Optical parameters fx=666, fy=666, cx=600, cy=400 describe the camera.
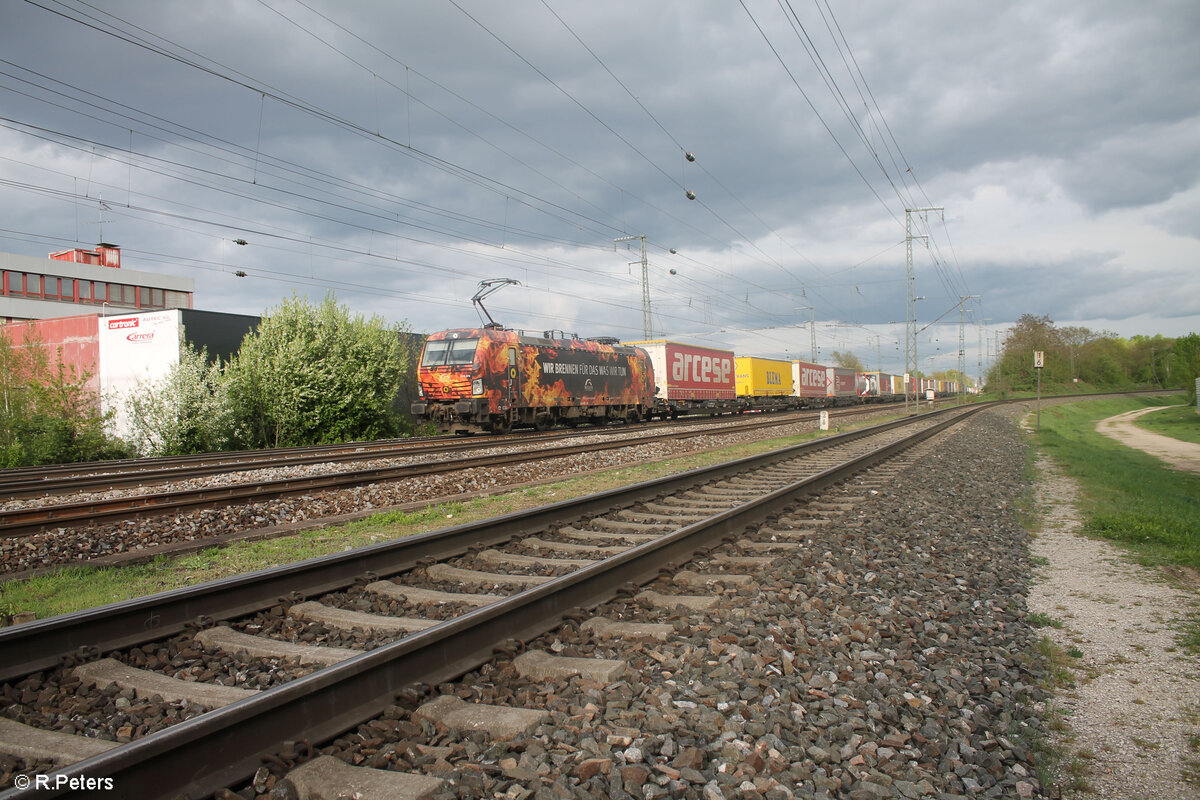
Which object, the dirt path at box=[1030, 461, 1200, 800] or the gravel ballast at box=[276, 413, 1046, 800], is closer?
the gravel ballast at box=[276, 413, 1046, 800]

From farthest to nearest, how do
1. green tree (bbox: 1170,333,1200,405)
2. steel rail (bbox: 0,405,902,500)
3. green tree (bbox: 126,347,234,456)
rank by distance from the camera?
green tree (bbox: 1170,333,1200,405), green tree (bbox: 126,347,234,456), steel rail (bbox: 0,405,902,500)

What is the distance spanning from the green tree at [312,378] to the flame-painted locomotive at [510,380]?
2.86 m

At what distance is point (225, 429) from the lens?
20000 millimetres

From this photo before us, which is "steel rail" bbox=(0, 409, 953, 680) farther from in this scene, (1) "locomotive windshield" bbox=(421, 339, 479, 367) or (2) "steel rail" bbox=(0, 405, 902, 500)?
(1) "locomotive windshield" bbox=(421, 339, 479, 367)

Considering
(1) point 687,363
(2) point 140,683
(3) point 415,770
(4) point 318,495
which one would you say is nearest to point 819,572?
(3) point 415,770

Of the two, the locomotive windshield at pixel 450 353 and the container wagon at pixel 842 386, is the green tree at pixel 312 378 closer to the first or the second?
the locomotive windshield at pixel 450 353

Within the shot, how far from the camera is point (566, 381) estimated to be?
24266 mm

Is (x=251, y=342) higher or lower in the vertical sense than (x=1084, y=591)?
higher

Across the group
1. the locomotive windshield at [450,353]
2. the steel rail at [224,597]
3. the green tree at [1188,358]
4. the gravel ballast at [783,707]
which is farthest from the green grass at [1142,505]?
the green tree at [1188,358]

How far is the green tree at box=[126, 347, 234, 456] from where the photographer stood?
19.2 metres

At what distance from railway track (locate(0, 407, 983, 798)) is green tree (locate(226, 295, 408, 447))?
1712cm

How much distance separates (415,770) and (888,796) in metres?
1.76

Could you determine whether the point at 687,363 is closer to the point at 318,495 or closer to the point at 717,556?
the point at 318,495

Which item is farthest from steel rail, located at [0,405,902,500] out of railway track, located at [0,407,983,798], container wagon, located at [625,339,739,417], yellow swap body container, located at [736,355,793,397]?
yellow swap body container, located at [736,355,793,397]
